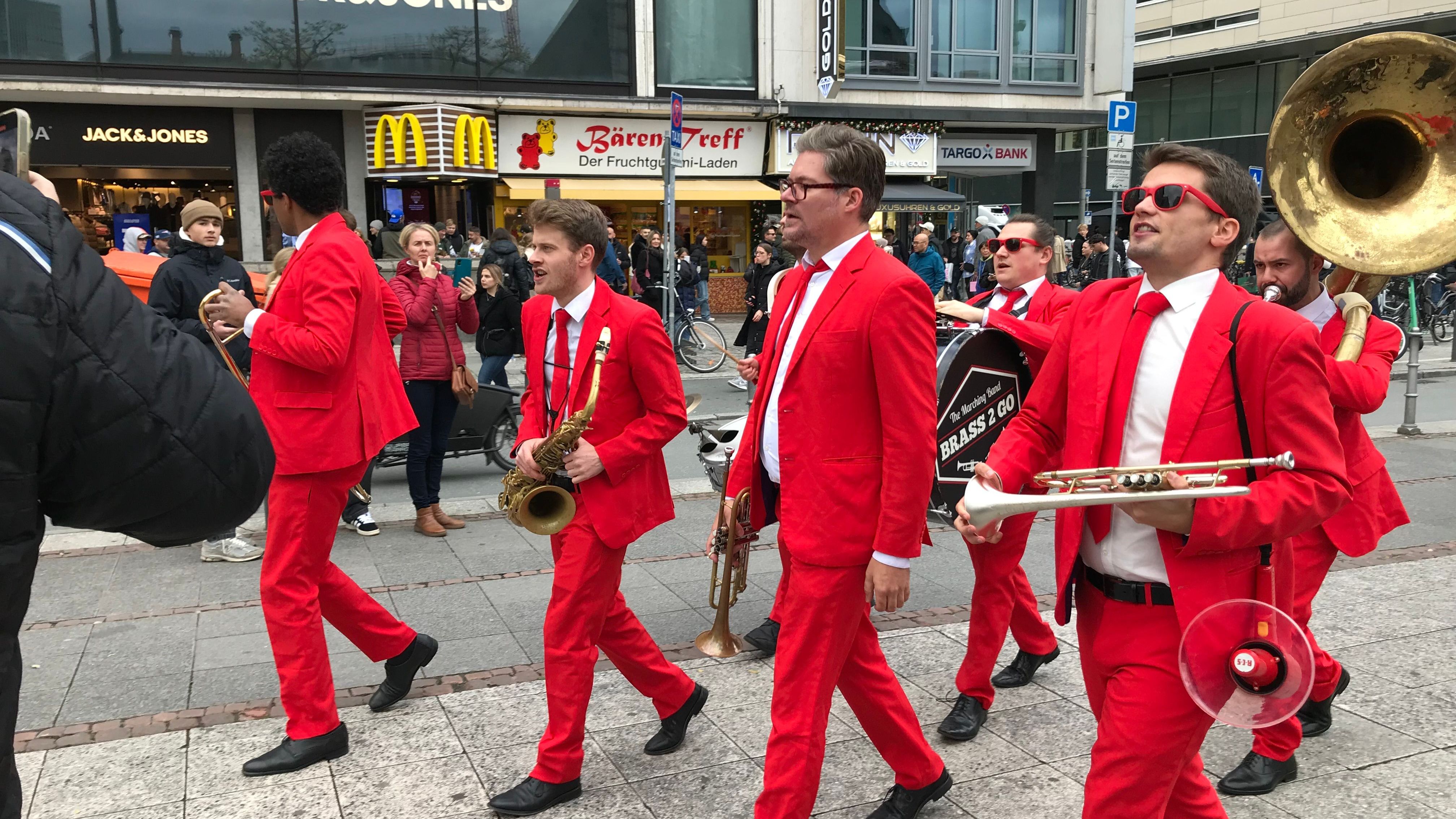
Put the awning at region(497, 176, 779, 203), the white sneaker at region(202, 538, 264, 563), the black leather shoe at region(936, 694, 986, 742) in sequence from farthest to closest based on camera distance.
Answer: the awning at region(497, 176, 779, 203)
the white sneaker at region(202, 538, 264, 563)
the black leather shoe at region(936, 694, 986, 742)

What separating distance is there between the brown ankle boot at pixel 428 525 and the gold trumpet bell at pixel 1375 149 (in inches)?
212

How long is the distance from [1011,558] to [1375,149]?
75.2 inches

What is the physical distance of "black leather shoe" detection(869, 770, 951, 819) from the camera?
3461mm

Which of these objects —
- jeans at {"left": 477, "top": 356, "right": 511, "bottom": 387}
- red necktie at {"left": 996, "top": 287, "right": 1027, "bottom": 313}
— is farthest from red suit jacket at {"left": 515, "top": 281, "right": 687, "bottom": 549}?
jeans at {"left": 477, "top": 356, "right": 511, "bottom": 387}

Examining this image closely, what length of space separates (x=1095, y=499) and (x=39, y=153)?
73.9 ft

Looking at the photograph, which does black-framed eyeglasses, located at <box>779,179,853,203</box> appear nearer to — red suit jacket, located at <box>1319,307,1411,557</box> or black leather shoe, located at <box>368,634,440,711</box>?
red suit jacket, located at <box>1319,307,1411,557</box>

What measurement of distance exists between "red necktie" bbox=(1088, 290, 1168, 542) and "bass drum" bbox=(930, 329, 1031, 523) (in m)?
1.63

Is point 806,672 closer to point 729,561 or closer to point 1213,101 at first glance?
point 729,561

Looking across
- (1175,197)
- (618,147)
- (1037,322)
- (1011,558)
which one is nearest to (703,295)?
(618,147)

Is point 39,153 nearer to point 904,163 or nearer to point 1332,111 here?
point 904,163

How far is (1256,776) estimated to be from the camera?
375cm

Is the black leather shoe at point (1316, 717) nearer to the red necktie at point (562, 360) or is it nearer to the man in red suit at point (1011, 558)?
the man in red suit at point (1011, 558)

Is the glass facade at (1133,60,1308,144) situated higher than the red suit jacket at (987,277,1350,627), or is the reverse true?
the glass facade at (1133,60,1308,144)

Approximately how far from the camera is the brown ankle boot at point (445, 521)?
7398mm
